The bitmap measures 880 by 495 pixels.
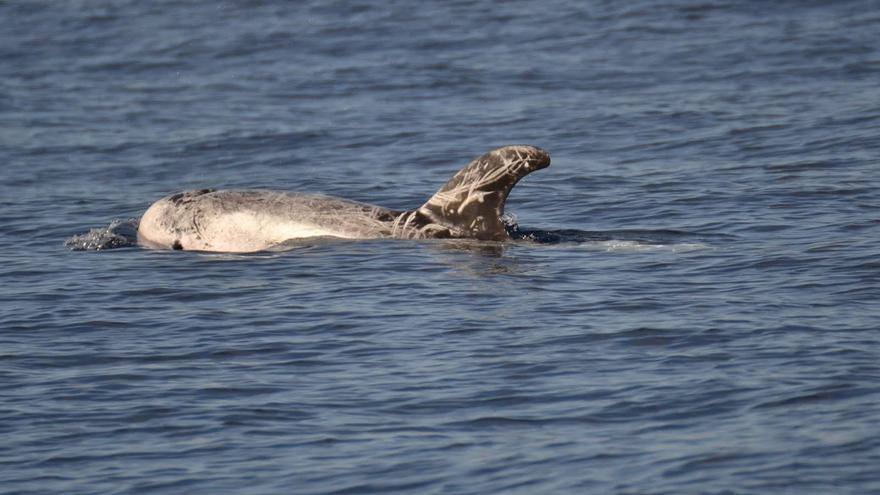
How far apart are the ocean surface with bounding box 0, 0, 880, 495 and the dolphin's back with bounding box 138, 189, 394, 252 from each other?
0.45m

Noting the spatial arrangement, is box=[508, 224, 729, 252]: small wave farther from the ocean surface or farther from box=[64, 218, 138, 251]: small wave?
box=[64, 218, 138, 251]: small wave

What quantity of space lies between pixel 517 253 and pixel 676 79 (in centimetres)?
1278

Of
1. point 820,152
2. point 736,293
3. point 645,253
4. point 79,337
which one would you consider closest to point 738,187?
point 820,152

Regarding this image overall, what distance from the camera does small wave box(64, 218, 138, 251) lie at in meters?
17.6

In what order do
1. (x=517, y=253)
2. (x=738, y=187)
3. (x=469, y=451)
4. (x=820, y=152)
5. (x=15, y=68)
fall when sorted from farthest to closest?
(x=15, y=68) < (x=820, y=152) < (x=738, y=187) < (x=517, y=253) < (x=469, y=451)

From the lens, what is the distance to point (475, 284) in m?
14.4

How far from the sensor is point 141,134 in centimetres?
2633

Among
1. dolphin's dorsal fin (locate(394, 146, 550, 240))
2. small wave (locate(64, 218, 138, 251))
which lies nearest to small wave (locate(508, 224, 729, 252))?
dolphin's dorsal fin (locate(394, 146, 550, 240))

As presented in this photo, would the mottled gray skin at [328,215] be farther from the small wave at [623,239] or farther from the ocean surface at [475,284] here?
the small wave at [623,239]

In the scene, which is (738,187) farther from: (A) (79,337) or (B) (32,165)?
(B) (32,165)

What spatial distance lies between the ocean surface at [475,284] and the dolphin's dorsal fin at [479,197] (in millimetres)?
261

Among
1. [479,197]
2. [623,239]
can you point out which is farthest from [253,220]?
[623,239]

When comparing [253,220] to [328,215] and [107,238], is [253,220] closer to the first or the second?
[328,215]

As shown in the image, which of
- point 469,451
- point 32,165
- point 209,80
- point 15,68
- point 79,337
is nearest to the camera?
point 469,451
